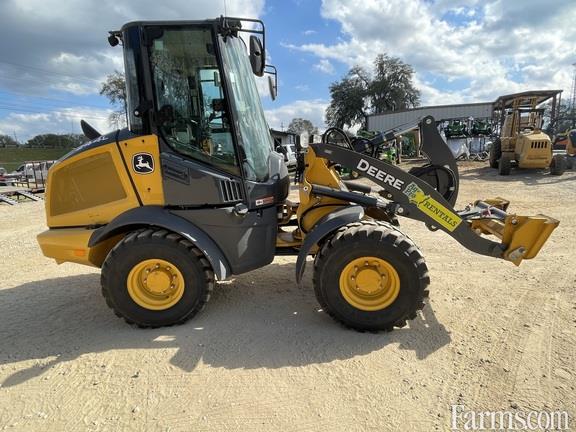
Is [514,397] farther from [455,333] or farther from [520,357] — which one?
Result: [455,333]

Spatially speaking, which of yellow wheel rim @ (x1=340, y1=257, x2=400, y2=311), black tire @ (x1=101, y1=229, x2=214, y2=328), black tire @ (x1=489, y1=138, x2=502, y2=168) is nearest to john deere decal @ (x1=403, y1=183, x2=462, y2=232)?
yellow wheel rim @ (x1=340, y1=257, x2=400, y2=311)

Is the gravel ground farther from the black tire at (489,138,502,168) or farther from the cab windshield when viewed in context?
the black tire at (489,138,502,168)

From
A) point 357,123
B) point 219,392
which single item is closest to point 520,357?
point 219,392

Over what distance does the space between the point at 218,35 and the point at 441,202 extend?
2.48 meters

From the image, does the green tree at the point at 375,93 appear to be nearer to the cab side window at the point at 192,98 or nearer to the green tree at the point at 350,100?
the green tree at the point at 350,100

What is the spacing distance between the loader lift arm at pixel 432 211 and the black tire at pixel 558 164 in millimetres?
13197

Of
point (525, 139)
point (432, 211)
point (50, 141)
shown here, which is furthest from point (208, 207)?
point (50, 141)

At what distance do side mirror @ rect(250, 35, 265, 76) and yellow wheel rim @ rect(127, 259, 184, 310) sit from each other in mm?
1887

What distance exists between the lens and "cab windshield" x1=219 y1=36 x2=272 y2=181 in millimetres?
3551

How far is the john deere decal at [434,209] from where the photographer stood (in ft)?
12.1

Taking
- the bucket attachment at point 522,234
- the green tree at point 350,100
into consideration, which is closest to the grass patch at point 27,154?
the green tree at point 350,100

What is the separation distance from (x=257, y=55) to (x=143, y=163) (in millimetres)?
1388

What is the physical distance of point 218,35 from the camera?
11.2ft

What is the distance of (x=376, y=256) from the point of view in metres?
3.37
